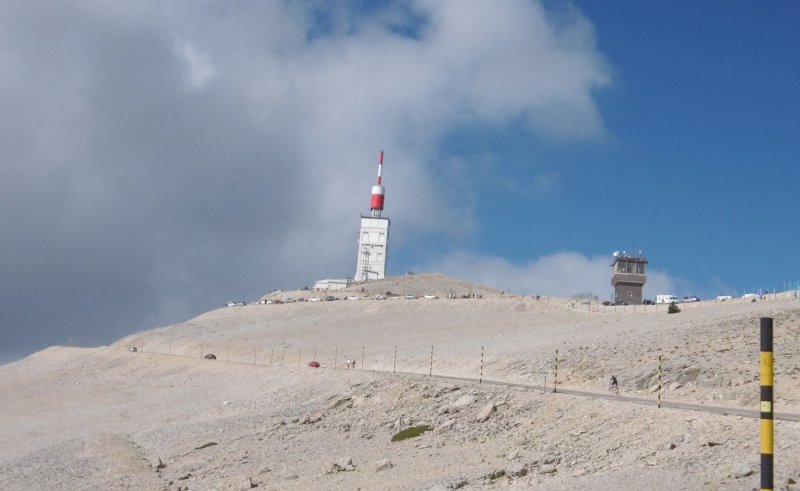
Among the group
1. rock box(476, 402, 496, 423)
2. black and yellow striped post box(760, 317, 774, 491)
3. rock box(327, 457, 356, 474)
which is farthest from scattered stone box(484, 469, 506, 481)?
black and yellow striped post box(760, 317, 774, 491)

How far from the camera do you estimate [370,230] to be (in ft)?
470

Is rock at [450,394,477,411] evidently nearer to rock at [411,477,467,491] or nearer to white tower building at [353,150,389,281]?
rock at [411,477,467,491]

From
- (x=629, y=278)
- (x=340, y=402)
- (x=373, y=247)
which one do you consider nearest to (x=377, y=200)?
(x=373, y=247)

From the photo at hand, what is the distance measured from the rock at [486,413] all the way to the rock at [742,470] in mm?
11515

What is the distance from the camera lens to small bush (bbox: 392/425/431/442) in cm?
2653

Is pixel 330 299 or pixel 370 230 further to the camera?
pixel 370 230

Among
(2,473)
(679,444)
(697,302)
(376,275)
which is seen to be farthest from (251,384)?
(376,275)

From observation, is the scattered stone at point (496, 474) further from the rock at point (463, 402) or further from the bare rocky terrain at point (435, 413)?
the rock at point (463, 402)

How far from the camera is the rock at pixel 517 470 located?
61.0 ft

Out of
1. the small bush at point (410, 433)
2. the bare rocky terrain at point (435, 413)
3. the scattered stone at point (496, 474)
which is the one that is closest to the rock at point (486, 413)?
the bare rocky terrain at point (435, 413)

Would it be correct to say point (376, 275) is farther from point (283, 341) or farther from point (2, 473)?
point (2, 473)

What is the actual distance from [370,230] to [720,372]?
112 m

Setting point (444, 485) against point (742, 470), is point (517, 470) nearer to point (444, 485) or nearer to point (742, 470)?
point (444, 485)

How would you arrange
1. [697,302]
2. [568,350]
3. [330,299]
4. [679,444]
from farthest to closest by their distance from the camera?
[330,299]
[697,302]
[568,350]
[679,444]
